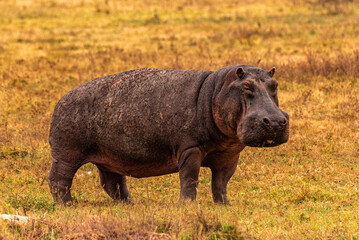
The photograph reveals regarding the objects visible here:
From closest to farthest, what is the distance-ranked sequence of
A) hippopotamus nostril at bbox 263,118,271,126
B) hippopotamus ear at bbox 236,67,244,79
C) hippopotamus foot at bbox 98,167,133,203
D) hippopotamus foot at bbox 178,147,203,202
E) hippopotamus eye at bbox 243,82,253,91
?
hippopotamus nostril at bbox 263,118,271,126
hippopotamus eye at bbox 243,82,253,91
hippopotamus ear at bbox 236,67,244,79
hippopotamus foot at bbox 178,147,203,202
hippopotamus foot at bbox 98,167,133,203

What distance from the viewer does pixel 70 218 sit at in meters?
6.13

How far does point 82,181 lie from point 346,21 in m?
17.4

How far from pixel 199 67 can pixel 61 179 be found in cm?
772

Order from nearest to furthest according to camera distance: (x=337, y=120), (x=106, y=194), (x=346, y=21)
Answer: (x=106, y=194) < (x=337, y=120) < (x=346, y=21)

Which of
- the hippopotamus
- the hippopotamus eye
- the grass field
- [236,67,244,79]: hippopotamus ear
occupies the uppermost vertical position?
[236,67,244,79]: hippopotamus ear

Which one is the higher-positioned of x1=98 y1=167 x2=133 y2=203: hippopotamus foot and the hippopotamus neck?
the hippopotamus neck

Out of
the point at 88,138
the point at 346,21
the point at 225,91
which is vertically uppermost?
the point at 225,91

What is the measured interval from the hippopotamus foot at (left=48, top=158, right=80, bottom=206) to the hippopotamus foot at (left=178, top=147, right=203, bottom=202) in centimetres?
158

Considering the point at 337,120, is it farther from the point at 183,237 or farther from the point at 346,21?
the point at 346,21

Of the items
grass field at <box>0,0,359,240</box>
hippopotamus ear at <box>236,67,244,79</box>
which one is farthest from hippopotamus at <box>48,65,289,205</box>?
grass field at <box>0,0,359,240</box>

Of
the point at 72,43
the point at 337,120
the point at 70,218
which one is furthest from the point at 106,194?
the point at 72,43

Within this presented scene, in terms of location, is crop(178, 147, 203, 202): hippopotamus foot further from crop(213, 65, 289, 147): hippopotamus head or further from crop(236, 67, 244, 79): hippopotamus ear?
crop(236, 67, 244, 79): hippopotamus ear

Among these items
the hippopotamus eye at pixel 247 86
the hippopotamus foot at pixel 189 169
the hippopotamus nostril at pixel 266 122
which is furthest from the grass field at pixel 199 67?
the hippopotamus eye at pixel 247 86

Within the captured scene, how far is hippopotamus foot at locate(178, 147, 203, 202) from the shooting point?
6973 millimetres
